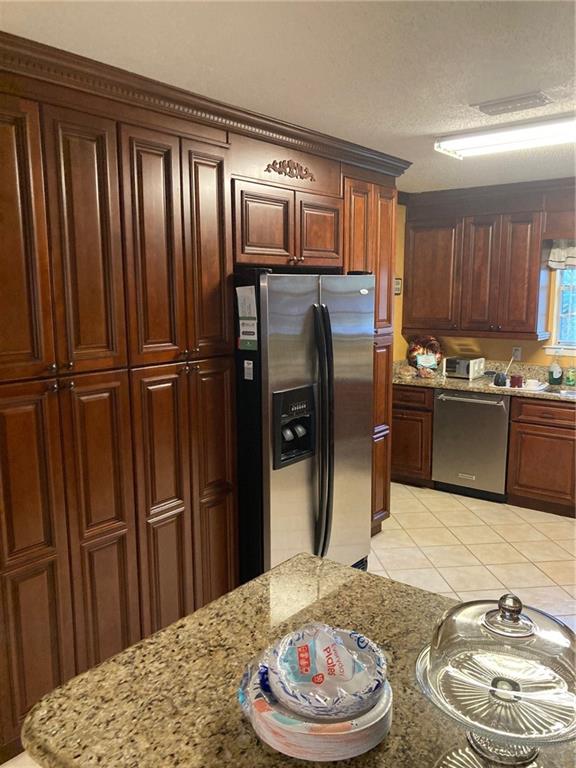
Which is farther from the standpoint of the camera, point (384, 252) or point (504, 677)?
point (384, 252)

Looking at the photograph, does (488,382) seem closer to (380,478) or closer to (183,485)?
(380,478)

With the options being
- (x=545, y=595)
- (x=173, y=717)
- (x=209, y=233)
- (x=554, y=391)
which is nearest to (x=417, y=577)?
(x=545, y=595)

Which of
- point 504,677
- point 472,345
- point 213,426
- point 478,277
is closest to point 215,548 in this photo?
point 213,426

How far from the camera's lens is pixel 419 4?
1610 mm

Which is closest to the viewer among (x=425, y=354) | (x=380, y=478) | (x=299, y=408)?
(x=299, y=408)

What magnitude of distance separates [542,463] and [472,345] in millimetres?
1251

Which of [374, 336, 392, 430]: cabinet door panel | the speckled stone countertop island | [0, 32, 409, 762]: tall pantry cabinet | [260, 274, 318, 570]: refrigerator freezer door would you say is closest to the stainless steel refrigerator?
[260, 274, 318, 570]: refrigerator freezer door

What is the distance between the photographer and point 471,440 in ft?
15.0

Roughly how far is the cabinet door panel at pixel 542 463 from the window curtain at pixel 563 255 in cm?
126

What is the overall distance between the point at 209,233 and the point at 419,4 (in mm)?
1237

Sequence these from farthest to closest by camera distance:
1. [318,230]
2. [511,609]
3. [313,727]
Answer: [318,230] < [511,609] < [313,727]

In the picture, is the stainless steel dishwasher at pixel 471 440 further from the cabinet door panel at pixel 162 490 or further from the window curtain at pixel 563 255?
the cabinet door panel at pixel 162 490

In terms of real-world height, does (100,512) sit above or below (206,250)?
below

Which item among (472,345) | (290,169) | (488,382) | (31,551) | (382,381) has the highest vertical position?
(290,169)
